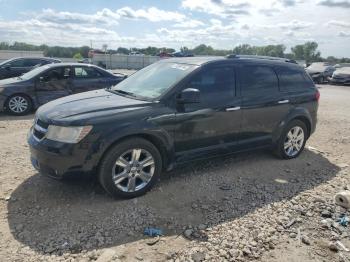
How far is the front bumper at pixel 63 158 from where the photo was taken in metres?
3.93

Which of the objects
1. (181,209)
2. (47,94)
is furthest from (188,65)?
(47,94)

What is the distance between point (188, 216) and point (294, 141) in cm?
305

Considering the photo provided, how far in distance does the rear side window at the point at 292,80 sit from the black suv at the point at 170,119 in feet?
0.06

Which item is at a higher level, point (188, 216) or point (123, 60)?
point (123, 60)

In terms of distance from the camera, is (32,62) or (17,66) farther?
(32,62)

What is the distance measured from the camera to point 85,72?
10.3 metres

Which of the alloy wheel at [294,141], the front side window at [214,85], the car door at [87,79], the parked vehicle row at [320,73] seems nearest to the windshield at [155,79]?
the front side window at [214,85]

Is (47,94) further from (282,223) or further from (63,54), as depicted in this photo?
(63,54)

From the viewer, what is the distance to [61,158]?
12.9 ft

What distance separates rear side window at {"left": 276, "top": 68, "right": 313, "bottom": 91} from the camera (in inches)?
232

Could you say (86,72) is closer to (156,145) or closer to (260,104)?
(260,104)

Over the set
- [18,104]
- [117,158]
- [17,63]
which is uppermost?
[17,63]

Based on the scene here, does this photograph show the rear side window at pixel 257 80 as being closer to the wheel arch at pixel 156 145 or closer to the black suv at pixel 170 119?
the black suv at pixel 170 119

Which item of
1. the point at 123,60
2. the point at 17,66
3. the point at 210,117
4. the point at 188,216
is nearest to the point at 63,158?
the point at 188,216
